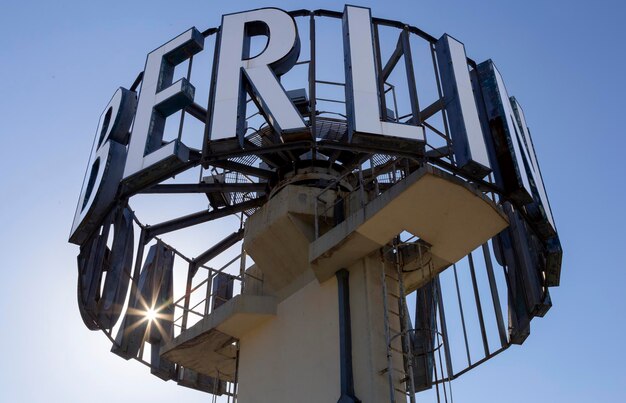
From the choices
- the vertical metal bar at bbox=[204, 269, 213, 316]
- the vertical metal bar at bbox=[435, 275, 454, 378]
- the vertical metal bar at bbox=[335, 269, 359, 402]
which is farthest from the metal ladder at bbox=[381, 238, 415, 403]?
the vertical metal bar at bbox=[204, 269, 213, 316]

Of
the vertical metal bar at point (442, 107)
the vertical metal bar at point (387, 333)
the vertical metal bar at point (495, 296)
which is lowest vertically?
the vertical metal bar at point (387, 333)

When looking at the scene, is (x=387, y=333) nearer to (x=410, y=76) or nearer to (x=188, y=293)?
(x=410, y=76)

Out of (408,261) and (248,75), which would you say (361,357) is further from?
(248,75)

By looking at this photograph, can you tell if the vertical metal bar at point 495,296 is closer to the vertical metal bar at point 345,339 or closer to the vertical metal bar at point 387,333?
the vertical metal bar at point 387,333

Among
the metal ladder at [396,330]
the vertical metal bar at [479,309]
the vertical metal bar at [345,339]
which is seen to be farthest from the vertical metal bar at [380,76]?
the vertical metal bar at [479,309]

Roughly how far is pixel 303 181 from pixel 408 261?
370 cm

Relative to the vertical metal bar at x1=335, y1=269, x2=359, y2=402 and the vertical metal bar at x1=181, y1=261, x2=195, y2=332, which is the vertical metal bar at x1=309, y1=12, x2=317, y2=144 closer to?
the vertical metal bar at x1=335, y1=269, x2=359, y2=402

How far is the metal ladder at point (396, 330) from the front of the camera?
13395 millimetres

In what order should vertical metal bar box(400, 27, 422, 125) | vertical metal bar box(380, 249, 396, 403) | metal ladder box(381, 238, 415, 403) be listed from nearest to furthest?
vertical metal bar box(380, 249, 396, 403) → metal ladder box(381, 238, 415, 403) → vertical metal bar box(400, 27, 422, 125)

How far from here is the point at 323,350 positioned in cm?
1506

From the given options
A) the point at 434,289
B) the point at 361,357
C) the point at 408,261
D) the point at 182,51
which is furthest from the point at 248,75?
the point at 434,289

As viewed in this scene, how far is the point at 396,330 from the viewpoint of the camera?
1478 centimetres

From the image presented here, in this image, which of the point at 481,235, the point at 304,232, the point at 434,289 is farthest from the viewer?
the point at 434,289

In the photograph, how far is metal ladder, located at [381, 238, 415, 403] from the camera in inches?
527
